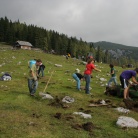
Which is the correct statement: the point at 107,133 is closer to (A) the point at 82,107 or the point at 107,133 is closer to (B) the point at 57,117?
(B) the point at 57,117

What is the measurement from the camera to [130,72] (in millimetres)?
19594

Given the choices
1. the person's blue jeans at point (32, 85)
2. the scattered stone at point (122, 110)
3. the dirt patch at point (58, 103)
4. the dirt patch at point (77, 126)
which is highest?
the person's blue jeans at point (32, 85)

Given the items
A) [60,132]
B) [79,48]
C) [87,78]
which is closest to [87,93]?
[87,78]

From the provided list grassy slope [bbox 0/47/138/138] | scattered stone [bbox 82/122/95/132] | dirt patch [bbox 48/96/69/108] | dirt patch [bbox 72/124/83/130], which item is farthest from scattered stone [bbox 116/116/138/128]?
dirt patch [bbox 48/96/69/108]

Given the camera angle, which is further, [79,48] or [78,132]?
[79,48]

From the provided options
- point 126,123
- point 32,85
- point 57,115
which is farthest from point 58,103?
point 126,123

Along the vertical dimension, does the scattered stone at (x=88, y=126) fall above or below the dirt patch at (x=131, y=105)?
below

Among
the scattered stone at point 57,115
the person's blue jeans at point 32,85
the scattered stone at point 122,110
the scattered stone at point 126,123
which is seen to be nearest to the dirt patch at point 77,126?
the scattered stone at point 57,115

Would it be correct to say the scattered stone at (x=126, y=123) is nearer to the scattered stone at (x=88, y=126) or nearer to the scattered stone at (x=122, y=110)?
the scattered stone at (x=88, y=126)

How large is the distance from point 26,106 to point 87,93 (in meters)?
6.88

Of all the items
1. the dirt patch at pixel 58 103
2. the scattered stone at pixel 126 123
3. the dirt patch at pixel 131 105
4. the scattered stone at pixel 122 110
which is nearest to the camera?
the scattered stone at pixel 126 123

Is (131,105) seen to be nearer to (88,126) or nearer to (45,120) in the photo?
(88,126)

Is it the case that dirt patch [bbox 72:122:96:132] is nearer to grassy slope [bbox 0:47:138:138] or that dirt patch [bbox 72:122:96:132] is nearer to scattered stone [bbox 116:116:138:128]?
grassy slope [bbox 0:47:138:138]

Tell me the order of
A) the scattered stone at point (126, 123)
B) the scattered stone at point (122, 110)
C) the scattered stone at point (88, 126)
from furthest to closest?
the scattered stone at point (122, 110) < the scattered stone at point (126, 123) < the scattered stone at point (88, 126)
